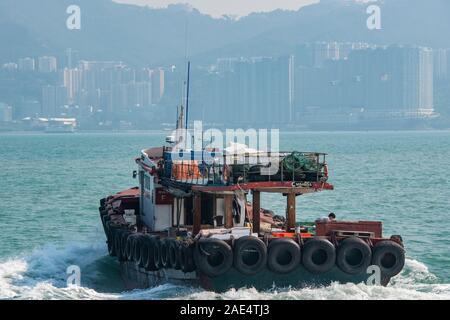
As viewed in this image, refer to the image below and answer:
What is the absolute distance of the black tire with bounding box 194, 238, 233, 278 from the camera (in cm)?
2309

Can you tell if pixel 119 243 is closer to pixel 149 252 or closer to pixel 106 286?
pixel 106 286

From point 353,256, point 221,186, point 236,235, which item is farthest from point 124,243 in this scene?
point 353,256

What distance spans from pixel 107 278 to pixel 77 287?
2.02 metres

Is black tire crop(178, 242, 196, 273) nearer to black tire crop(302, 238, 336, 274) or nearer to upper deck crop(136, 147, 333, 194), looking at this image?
upper deck crop(136, 147, 333, 194)

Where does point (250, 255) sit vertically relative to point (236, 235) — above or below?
below

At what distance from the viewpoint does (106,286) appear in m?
27.7

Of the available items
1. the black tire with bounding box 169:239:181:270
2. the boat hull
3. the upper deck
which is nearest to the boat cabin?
the upper deck

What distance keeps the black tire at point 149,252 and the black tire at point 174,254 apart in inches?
33.7

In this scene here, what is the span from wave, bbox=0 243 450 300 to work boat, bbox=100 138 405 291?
0.29 m

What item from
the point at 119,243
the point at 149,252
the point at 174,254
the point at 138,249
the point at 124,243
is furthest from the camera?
the point at 119,243

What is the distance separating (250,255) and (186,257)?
1.43 m

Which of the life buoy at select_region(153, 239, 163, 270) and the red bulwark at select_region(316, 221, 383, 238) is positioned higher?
the red bulwark at select_region(316, 221, 383, 238)
